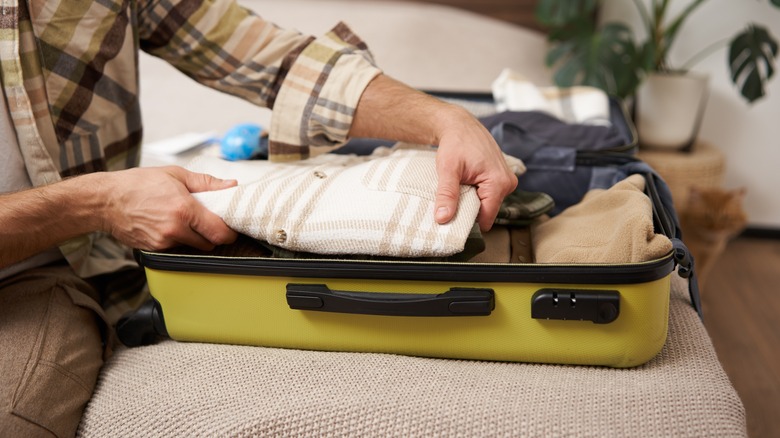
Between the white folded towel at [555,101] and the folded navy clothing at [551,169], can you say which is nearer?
the folded navy clothing at [551,169]

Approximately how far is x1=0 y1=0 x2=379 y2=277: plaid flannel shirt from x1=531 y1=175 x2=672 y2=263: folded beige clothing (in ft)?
1.12

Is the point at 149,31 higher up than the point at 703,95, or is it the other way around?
the point at 149,31

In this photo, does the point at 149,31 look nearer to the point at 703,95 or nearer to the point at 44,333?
the point at 44,333

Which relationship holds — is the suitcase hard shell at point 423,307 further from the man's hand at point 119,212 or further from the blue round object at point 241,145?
the blue round object at point 241,145

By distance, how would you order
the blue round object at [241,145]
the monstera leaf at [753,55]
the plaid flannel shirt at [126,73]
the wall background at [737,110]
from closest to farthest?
1. the plaid flannel shirt at [126,73]
2. the blue round object at [241,145]
3. the monstera leaf at [753,55]
4. the wall background at [737,110]

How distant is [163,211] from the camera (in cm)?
75

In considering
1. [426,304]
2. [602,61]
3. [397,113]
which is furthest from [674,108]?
[426,304]

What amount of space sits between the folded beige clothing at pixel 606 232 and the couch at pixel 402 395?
13 centimetres

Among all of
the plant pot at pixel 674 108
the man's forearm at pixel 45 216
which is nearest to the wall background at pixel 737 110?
the plant pot at pixel 674 108

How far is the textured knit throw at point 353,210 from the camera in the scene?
0.69 m

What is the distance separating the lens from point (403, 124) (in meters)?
0.92

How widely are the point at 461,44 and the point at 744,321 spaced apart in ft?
3.68

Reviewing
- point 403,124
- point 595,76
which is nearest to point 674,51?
point 595,76

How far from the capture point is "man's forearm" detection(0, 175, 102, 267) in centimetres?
75
